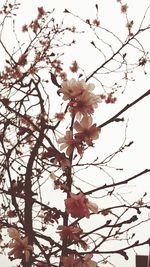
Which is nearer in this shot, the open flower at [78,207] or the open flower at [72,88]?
the open flower at [78,207]

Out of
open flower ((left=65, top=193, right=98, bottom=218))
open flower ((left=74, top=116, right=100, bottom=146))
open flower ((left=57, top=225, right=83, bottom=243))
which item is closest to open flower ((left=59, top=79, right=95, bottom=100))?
open flower ((left=74, top=116, right=100, bottom=146))

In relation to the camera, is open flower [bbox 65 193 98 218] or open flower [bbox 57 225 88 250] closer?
open flower [bbox 65 193 98 218]

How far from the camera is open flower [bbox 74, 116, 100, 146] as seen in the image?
198 centimetres

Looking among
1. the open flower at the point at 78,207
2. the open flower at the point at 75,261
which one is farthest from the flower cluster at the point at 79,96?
the open flower at the point at 75,261

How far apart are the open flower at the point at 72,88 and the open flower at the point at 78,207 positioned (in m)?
0.54

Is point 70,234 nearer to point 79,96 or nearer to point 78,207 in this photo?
point 78,207

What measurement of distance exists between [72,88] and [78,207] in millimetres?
638

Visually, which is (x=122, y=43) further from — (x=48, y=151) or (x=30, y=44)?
(x=48, y=151)

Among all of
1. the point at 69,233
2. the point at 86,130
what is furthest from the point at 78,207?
the point at 86,130

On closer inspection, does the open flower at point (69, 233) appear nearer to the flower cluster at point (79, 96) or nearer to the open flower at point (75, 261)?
the open flower at point (75, 261)

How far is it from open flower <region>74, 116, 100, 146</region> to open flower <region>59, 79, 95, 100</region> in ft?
0.46

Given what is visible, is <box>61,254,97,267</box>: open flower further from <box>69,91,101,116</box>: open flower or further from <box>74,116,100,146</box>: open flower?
<box>69,91,101,116</box>: open flower

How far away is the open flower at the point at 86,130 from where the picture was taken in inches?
78.0

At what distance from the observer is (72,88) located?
2035mm
